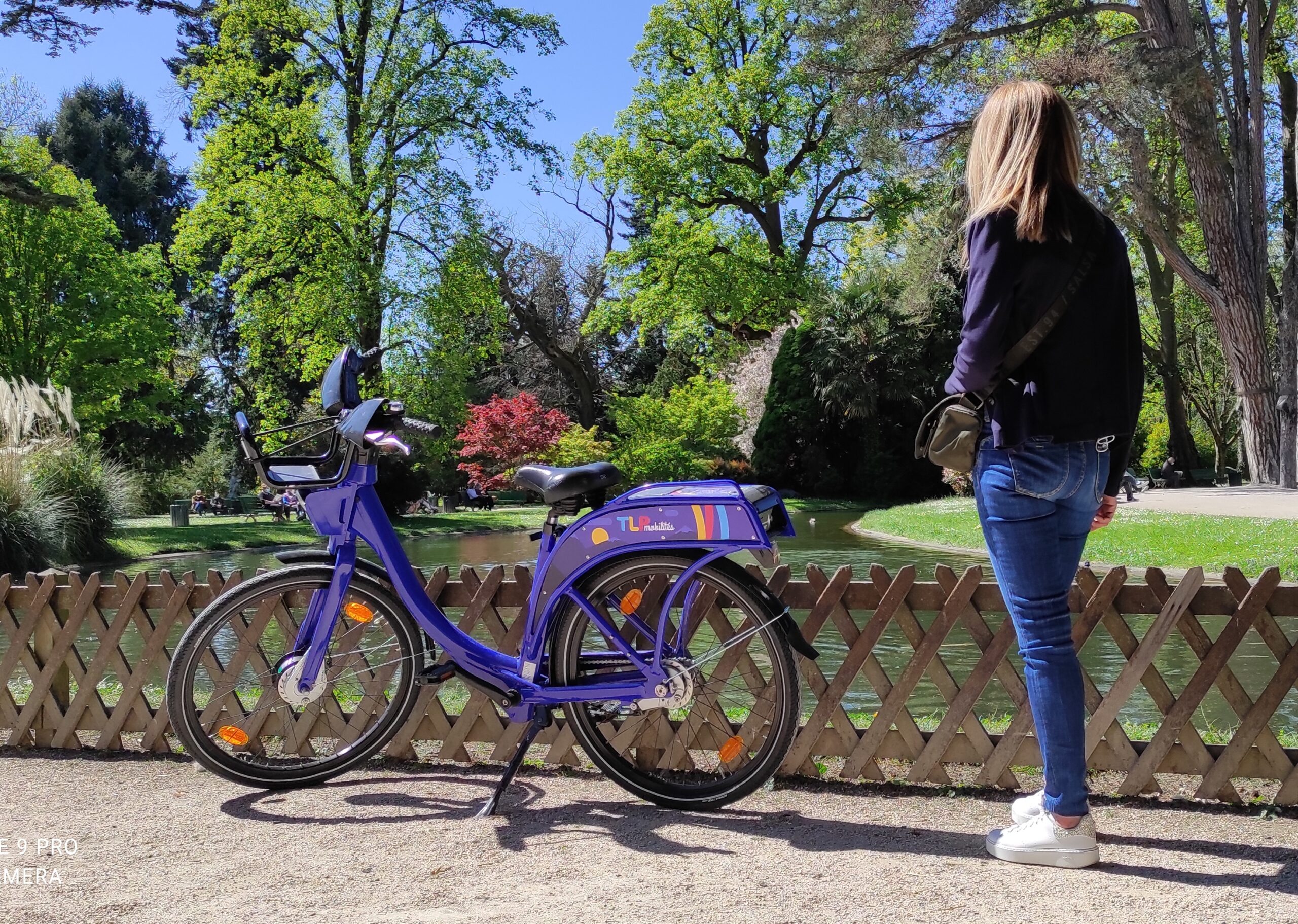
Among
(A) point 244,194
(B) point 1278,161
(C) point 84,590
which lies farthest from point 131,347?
(B) point 1278,161

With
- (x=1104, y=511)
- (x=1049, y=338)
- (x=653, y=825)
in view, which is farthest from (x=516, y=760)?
(x=1049, y=338)

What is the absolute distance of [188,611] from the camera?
4363mm

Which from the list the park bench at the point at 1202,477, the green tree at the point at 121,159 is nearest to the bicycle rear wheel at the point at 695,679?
the park bench at the point at 1202,477

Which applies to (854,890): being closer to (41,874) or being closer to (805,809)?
(805,809)

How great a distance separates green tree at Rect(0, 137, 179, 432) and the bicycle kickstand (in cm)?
2801

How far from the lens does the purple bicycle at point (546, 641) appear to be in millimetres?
3506

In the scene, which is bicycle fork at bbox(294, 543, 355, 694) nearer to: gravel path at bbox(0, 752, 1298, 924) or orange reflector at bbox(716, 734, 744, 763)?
gravel path at bbox(0, 752, 1298, 924)

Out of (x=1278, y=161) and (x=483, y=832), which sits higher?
(x=1278, y=161)

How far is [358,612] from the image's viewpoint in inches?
153

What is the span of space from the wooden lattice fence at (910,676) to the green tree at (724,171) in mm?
33758

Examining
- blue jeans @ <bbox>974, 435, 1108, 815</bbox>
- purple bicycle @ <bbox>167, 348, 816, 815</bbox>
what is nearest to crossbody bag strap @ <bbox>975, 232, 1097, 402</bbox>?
blue jeans @ <bbox>974, 435, 1108, 815</bbox>

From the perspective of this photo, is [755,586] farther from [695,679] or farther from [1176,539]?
[1176,539]

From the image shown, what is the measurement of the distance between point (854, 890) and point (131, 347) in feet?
99.2

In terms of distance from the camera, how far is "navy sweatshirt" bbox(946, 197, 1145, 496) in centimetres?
290
